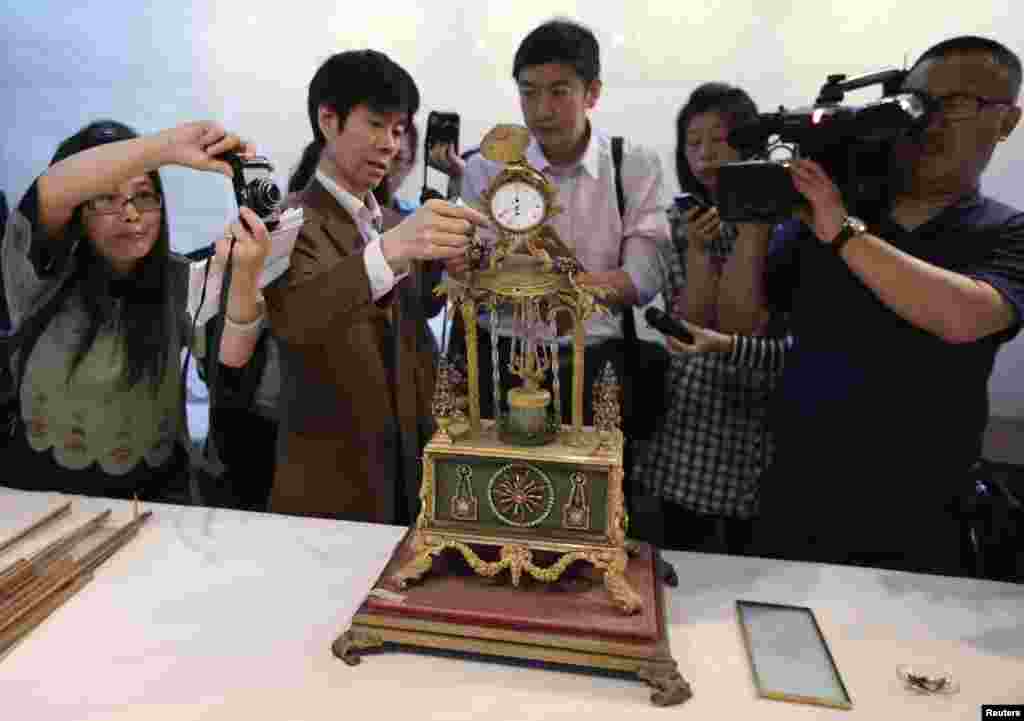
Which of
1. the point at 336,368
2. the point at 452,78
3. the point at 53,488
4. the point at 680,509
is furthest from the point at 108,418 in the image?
the point at 680,509

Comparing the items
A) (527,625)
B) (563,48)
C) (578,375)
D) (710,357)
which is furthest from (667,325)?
(527,625)

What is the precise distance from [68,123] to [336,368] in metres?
1.01

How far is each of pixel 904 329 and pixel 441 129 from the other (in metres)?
1.11

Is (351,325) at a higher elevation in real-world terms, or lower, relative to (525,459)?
higher

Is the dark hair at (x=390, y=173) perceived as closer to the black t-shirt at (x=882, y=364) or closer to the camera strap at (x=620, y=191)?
the camera strap at (x=620, y=191)

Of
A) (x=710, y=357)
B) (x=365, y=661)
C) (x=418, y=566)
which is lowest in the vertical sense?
(x=365, y=661)

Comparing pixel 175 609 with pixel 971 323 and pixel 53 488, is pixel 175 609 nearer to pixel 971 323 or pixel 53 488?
pixel 53 488

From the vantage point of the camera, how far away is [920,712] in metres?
1.20

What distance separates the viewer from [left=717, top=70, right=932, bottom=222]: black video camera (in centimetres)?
139

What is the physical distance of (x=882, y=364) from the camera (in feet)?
5.20

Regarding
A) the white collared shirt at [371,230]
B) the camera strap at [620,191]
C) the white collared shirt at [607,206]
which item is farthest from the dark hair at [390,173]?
the camera strap at [620,191]

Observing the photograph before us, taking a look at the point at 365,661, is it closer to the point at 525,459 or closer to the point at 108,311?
the point at 525,459

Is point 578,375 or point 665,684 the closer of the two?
point 665,684

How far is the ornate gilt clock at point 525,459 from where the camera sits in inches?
54.4
